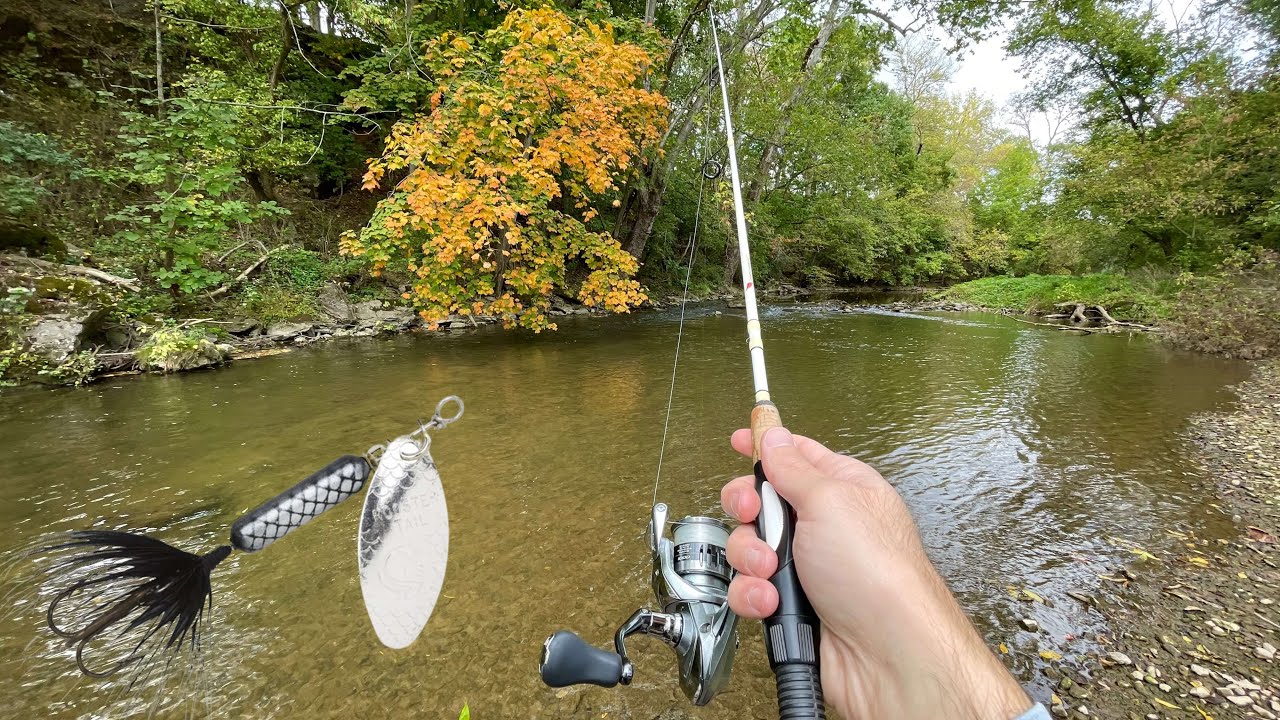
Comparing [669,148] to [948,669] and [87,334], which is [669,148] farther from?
[948,669]

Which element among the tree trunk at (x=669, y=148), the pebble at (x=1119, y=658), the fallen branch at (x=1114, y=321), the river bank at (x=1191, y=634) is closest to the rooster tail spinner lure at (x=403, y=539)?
the river bank at (x=1191, y=634)

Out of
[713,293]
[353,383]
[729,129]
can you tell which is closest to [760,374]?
[729,129]

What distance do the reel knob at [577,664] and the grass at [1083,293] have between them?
55.0 ft

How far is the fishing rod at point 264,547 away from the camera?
931 millimetres

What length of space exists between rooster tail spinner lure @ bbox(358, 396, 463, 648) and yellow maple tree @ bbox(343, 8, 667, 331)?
21.6ft

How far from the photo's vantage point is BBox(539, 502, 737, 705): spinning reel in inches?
42.3

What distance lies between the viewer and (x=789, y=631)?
3.43 feet

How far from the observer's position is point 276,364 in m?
7.65

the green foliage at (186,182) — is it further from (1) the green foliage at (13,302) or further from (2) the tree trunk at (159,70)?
(1) the green foliage at (13,302)

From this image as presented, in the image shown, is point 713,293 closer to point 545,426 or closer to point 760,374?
point 545,426

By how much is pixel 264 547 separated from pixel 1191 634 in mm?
3844

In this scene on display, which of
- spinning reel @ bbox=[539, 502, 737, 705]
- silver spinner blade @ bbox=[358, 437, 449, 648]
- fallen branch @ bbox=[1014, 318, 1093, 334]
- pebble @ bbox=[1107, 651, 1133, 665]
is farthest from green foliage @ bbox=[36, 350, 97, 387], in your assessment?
fallen branch @ bbox=[1014, 318, 1093, 334]

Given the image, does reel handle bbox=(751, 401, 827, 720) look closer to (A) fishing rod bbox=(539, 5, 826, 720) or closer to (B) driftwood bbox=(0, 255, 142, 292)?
(A) fishing rod bbox=(539, 5, 826, 720)

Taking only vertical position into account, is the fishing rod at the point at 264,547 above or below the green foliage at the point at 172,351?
above
